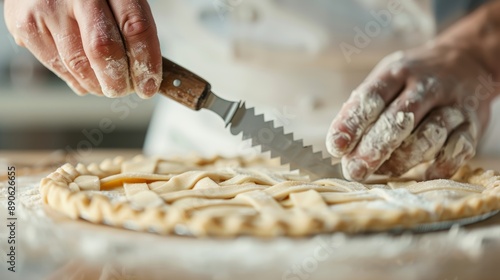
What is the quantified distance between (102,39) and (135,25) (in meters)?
0.08

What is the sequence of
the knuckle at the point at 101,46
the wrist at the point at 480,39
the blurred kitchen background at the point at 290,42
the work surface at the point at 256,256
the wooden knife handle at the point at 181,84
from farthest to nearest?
the blurred kitchen background at the point at 290,42 < the wrist at the point at 480,39 < the wooden knife handle at the point at 181,84 < the knuckle at the point at 101,46 < the work surface at the point at 256,256

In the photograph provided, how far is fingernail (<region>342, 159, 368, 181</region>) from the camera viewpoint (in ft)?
4.70

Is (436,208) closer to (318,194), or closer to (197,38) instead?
(318,194)

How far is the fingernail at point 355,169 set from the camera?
1433 millimetres

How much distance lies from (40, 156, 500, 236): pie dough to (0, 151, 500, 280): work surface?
0.03 m

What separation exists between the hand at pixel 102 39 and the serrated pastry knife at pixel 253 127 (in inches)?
3.2

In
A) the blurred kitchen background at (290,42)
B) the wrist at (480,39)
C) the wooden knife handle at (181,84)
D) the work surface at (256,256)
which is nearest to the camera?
the work surface at (256,256)

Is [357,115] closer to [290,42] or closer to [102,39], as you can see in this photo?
[102,39]

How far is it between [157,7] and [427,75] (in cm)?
115

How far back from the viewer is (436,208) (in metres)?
1.07

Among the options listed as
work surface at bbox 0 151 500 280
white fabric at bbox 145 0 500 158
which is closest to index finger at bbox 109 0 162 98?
work surface at bbox 0 151 500 280

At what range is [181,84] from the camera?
4.64 ft

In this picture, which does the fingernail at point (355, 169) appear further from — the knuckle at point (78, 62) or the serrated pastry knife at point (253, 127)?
the knuckle at point (78, 62)

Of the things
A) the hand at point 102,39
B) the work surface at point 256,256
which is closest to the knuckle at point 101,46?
the hand at point 102,39
